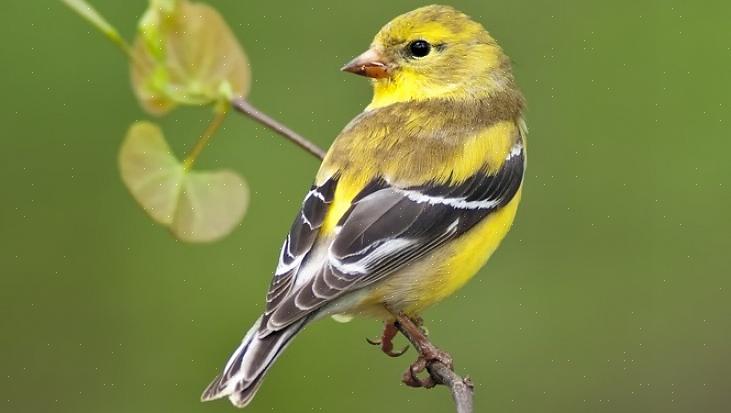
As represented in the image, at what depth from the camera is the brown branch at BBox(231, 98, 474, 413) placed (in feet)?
8.76

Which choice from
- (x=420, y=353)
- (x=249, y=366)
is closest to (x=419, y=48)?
(x=420, y=353)

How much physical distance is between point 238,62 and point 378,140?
34.3 inches

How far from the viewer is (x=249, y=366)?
9.77 ft

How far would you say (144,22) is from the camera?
97.1 inches

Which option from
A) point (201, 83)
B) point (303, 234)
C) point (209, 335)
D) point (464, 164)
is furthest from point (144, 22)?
point (209, 335)

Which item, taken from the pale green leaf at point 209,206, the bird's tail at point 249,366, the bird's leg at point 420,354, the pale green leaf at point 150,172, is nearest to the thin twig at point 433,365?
the bird's leg at point 420,354

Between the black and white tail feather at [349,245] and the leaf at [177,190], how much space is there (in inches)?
22.3

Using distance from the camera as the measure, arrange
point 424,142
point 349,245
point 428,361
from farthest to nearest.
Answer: point 424,142, point 428,361, point 349,245

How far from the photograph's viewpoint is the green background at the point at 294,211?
16.7 feet

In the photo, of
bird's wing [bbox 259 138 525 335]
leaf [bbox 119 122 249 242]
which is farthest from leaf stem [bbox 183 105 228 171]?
bird's wing [bbox 259 138 525 335]

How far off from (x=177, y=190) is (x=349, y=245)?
0.76m

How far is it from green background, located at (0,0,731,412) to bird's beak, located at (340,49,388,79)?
1.62m

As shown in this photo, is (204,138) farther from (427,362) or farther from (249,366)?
(427,362)

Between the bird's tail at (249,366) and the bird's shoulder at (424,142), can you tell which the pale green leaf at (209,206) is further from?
the bird's shoulder at (424,142)
